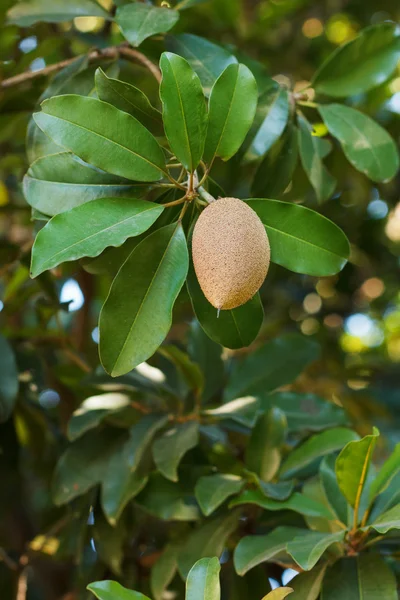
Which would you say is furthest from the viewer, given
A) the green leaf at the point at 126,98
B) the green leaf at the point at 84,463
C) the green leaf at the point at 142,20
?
the green leaf at the point at 84,463

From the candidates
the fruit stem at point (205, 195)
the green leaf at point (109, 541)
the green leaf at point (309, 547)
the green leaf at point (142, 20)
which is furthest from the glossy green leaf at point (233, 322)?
the green leaf at point (109, 541)

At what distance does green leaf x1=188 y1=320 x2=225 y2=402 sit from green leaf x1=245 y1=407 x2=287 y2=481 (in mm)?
173

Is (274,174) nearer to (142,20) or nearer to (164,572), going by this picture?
(142,20)

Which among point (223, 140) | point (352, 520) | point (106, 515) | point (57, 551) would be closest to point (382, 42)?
point (223, 140)

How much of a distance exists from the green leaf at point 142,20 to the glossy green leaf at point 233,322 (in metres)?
0.32

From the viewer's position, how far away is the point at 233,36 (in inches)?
70.2

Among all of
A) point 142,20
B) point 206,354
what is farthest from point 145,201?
point 206,354

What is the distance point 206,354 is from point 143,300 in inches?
18.0

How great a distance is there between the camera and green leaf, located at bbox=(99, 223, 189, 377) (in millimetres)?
719

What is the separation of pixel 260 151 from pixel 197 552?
50cm

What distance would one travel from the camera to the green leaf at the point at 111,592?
662 millimetres

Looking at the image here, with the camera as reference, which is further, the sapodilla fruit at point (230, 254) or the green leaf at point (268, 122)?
the green leaf at point (268, 122)

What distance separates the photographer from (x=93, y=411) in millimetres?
1064

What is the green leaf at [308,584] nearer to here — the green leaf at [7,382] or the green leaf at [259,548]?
the green leaf at [259,548]
